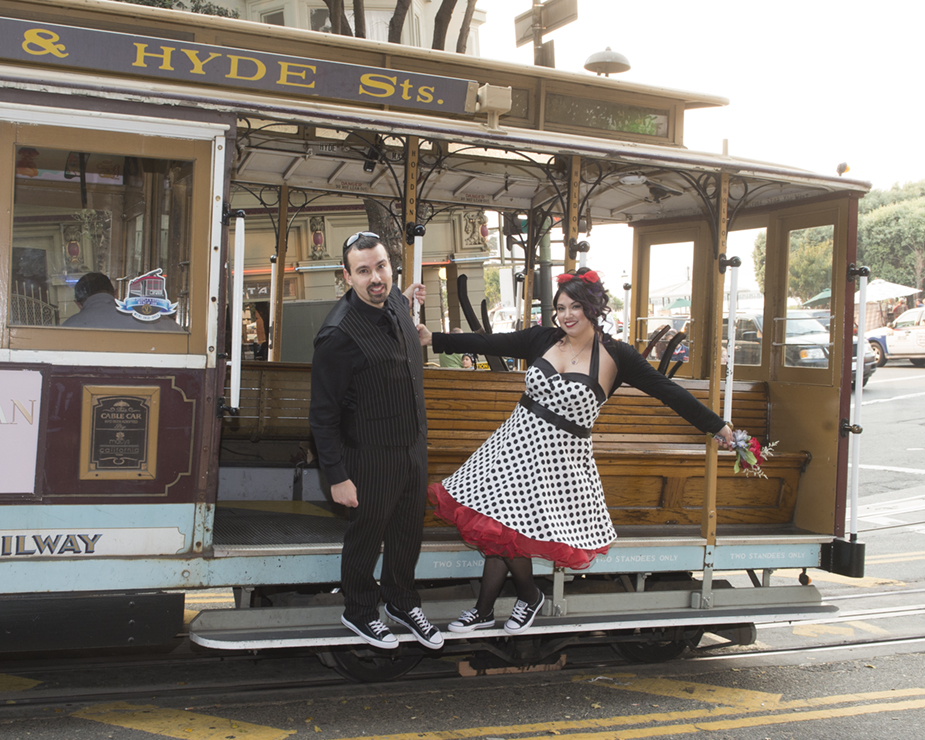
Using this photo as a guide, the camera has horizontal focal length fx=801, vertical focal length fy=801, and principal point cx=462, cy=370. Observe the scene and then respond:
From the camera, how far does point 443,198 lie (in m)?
6.39

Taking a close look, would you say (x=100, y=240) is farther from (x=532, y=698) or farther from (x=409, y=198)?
(x=532, y=698)

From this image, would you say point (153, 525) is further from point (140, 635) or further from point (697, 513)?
point (697, 513)

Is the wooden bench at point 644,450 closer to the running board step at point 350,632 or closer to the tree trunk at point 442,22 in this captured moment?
the running board step at point 350,632

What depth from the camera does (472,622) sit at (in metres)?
3.79

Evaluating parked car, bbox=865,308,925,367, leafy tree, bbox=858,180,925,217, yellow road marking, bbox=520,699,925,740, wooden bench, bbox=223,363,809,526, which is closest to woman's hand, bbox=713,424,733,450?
wooden bench, bbox=223,363,809,526

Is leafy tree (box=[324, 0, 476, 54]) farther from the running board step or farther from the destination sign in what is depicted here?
the running board step

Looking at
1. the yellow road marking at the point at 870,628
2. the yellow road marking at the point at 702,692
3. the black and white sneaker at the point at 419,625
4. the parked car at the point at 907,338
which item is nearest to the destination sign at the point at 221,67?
the black and white sneaker at the point at 419,625

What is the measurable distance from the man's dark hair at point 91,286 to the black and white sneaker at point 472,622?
7.08 feet

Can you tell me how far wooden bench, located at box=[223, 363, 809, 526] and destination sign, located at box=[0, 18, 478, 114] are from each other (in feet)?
5.48

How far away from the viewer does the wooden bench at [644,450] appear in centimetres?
463

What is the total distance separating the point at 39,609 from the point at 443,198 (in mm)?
4238

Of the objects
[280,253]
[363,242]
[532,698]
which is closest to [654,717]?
[532,698]

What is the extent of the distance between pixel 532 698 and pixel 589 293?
80.3 inches

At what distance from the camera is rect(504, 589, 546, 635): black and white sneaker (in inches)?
149
